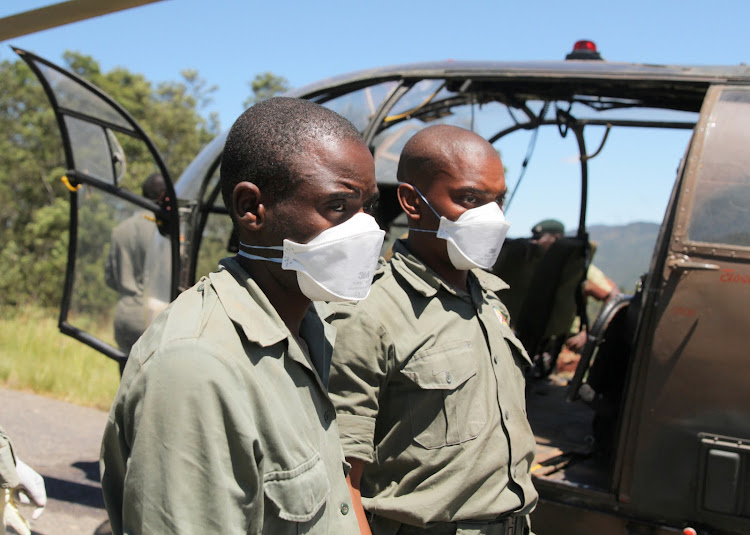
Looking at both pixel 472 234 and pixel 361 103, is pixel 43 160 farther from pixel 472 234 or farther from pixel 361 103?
pixel 472 234

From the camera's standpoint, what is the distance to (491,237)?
7.23 feet

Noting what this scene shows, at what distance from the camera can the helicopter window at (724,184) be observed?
2664 mm

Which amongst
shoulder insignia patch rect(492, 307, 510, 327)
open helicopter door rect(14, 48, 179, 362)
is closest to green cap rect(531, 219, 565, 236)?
open helicopter door rect(14, 48, 179, 362)

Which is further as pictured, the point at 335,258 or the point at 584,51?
the point at 584,51

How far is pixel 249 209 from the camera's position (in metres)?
1.38

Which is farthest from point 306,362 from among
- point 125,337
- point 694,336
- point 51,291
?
point 51,291

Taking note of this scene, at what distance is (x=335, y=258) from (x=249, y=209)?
198 mm

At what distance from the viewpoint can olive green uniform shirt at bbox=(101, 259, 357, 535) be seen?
105 centimetres

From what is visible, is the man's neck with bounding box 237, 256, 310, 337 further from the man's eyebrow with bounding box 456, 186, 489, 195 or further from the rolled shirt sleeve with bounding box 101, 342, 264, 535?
the man's eyebrow with bounding box 456, 186, 489, 195

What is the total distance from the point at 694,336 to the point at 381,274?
129 centimetres

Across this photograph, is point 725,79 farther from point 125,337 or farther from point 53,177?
point 53,177

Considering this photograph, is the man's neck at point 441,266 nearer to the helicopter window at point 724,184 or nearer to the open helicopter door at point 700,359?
the open helicopter door at point 700,359

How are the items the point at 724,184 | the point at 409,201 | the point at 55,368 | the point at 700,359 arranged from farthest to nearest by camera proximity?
1. the point at 55,368
2. the point at 724,184
3. the point at 700,359
4. the point at 409,201

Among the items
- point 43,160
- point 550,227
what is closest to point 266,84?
point 43,160
